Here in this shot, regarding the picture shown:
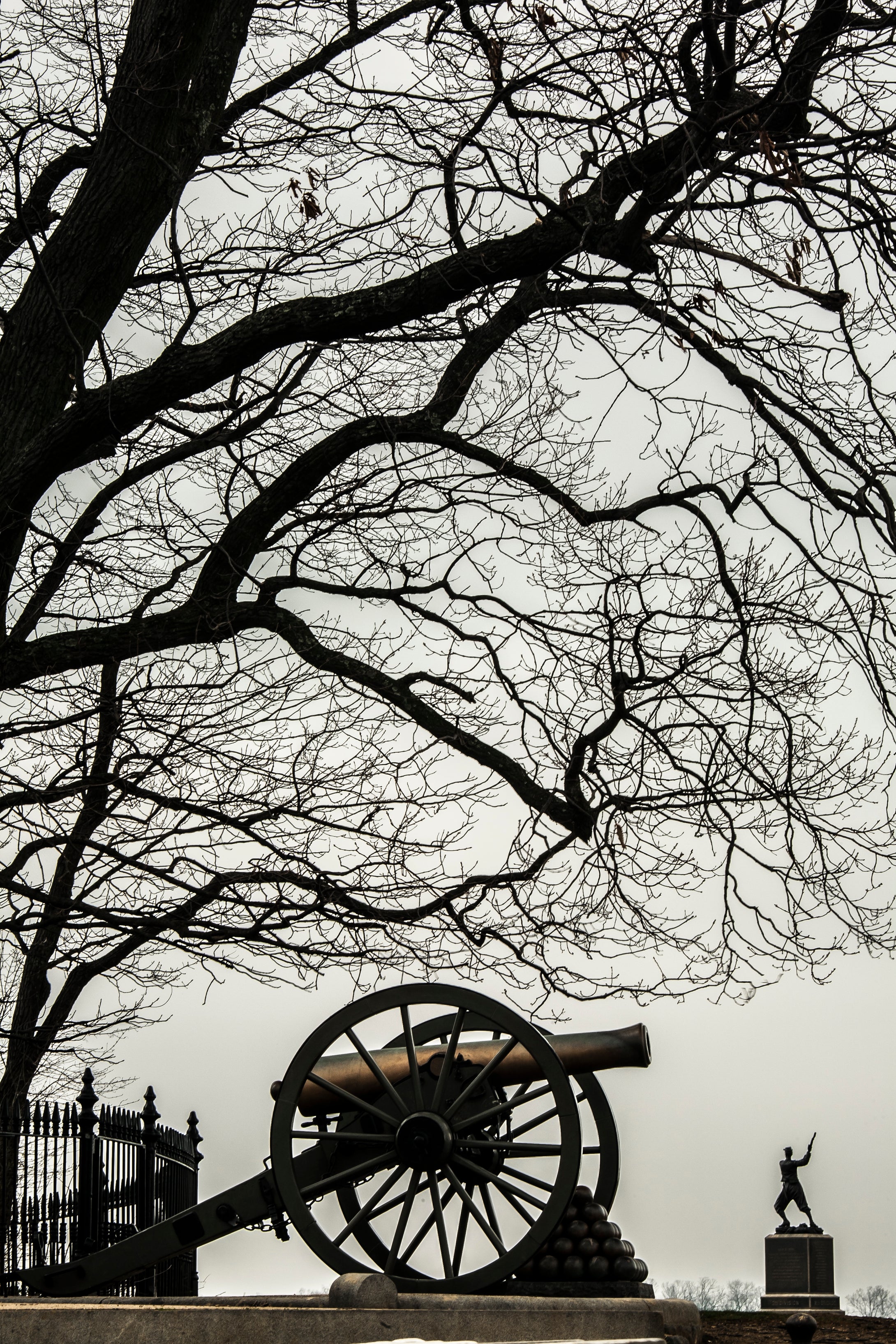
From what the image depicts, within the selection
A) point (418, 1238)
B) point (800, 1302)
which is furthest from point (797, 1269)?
point (418, 1238)

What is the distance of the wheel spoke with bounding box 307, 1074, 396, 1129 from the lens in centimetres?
713

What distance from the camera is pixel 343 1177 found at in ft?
23.4

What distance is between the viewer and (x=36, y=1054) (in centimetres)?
1219

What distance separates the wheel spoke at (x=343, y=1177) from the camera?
7.11m

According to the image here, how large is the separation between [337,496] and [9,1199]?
5.68m

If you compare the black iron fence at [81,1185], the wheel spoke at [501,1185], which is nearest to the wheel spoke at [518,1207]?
the wheel spoke at [501,1185]

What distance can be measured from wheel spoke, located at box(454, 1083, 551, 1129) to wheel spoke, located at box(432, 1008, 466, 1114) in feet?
0.52

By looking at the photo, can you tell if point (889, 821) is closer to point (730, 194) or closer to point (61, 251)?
point (730, 194)

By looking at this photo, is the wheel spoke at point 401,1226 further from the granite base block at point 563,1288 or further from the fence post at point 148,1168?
the fence post at point 148,1168

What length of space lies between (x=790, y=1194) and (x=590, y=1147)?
14362 millimetres

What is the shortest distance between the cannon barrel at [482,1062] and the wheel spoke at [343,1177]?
302 millimetres

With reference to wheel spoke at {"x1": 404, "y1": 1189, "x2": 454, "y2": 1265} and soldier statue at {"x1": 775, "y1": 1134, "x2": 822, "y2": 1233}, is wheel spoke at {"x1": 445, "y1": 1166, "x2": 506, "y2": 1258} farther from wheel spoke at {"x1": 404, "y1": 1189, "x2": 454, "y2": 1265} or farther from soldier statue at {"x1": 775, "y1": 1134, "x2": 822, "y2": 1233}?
soldier statue at {"x1": 775, "y1": 1134, "x2": 822, "y2": 1233}

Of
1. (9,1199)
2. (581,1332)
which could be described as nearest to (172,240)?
(581,1332)

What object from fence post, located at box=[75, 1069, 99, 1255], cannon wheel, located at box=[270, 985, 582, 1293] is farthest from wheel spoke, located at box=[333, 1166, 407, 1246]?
fence post, located at box=[75, 1069, 99, 1255]
